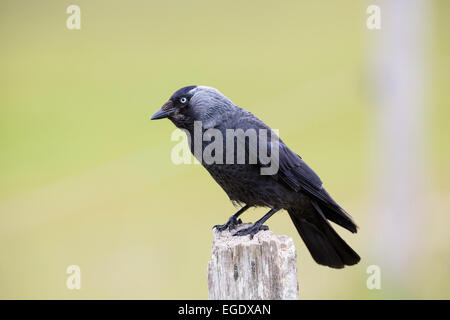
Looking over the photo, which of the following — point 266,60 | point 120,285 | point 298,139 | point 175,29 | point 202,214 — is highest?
point 175,29

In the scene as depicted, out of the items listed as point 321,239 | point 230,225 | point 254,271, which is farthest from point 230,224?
point 254,271

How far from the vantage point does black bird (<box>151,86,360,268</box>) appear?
4.10m

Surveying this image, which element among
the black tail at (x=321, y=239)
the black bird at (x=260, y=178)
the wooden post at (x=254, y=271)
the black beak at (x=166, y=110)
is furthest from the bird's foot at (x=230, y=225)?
the wooden post at (x=254, y=271)

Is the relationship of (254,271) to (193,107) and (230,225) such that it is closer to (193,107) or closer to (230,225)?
(230,225)

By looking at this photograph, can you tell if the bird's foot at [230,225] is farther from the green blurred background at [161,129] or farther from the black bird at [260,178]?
the green blurred background at [161,129]

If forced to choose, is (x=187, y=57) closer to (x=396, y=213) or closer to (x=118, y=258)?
(x=118, y=258)

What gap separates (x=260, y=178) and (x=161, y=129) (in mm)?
6595

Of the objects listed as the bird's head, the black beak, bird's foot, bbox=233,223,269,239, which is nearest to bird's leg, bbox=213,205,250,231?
bird's foot, bbox=233,223,269,239

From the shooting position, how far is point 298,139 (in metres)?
10.8

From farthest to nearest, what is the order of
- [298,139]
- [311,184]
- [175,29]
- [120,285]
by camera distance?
[175,29], [298,139], [120,285], [311,184]

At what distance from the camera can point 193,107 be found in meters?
4.23

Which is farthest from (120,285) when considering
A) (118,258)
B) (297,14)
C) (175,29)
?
(297,14)

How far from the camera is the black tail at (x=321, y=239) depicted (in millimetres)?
4246

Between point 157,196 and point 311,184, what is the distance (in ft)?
16.8
